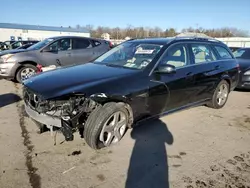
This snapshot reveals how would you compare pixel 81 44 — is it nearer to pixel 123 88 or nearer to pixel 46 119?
pixel 123 88

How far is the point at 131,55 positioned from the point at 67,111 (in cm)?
192

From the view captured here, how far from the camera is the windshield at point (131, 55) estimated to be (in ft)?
14.3

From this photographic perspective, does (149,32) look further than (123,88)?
Yes

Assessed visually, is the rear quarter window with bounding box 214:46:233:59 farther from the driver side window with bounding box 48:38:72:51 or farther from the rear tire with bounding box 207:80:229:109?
the driver side window with bounding box 48:38:72:51

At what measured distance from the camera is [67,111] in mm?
3367

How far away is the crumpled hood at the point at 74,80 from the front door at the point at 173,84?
1.60 ft

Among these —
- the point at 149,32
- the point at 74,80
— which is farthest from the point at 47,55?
the point at 149,32

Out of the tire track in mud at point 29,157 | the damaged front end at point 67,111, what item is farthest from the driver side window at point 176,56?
the tire track in mud at point 29,157

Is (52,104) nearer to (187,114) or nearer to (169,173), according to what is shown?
(169,173)

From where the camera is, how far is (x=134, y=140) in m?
4.07

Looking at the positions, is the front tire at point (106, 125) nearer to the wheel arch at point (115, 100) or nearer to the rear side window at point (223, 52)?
the wheel arch at point (115, 100)

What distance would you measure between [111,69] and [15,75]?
17.4 ft

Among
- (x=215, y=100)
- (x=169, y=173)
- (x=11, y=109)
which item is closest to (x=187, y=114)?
(x=215, y=100)

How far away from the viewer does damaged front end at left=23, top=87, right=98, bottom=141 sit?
11.0 ft
